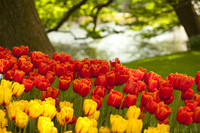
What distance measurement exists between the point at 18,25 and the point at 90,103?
555cm

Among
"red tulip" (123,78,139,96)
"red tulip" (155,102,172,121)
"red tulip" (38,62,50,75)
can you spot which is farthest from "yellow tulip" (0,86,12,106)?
"red tulip" (155,102,172,121)

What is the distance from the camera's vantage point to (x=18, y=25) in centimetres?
725

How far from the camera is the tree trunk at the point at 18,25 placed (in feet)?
23.5

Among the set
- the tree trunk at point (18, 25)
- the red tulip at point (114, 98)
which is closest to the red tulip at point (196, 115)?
the red tulip at point (114, 98)

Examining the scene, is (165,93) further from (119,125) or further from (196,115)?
(119,125)

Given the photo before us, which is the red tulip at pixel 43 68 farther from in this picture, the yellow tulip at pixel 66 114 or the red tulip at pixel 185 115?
the red tulip at pixel 185 115

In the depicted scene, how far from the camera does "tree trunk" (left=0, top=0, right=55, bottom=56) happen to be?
7.16 metres

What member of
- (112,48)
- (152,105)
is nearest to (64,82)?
(152,105)

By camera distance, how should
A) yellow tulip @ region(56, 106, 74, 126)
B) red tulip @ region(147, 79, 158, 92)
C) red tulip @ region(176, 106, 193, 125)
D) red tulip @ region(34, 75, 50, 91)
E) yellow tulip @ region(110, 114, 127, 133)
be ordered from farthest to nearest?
red tulip @ region(147, 79, 158, 92) < red tulip @ region(34, 75, 50, 91) < red tulip @ region(176, 106, 193, 125) < yellow tulip @ region(56, 106, 74, 126) < yellow tulip @ region(110, 114, 127, 133)

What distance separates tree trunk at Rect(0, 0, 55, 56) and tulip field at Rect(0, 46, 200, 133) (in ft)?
11.8

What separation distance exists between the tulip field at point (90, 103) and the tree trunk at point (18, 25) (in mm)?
3588

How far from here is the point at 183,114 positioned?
7.81 ft

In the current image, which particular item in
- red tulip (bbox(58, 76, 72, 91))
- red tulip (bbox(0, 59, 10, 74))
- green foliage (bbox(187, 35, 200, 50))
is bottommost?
green foliage (bbox(187, 35, 200, 50))

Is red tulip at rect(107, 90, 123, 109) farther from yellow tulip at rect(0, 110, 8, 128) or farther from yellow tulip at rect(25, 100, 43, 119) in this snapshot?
yellow tulip at rect(0, 110, 8, 128)
